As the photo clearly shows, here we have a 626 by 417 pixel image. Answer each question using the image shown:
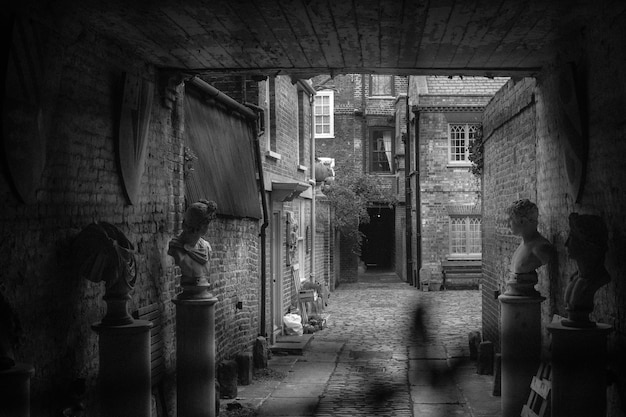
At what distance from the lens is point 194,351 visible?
7402 mm

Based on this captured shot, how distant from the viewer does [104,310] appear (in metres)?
6.04

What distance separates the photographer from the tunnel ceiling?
18.2ft

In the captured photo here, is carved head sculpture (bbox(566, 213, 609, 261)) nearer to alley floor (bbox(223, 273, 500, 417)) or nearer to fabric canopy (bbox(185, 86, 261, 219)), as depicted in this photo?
alley floor (bbox(223, 273, 500, 417))

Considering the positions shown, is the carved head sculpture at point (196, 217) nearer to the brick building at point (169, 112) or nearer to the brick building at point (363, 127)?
the brick building at point (169, 112)

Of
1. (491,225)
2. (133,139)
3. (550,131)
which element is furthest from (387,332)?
(133,139)

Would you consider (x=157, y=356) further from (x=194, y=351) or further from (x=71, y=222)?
(x=71, y=222)

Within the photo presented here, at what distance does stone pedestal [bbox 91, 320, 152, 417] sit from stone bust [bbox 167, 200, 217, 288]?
1.69 m

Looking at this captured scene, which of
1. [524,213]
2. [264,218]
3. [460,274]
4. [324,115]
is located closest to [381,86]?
[324,115]

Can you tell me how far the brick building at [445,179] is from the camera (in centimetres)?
2550

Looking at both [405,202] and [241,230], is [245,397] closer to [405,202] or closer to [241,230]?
[241,230]

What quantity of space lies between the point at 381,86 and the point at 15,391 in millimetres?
32439

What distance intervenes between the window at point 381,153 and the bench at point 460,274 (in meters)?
9.48

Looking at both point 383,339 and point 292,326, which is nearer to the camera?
point 383,339

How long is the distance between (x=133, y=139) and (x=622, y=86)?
4.23 metres
